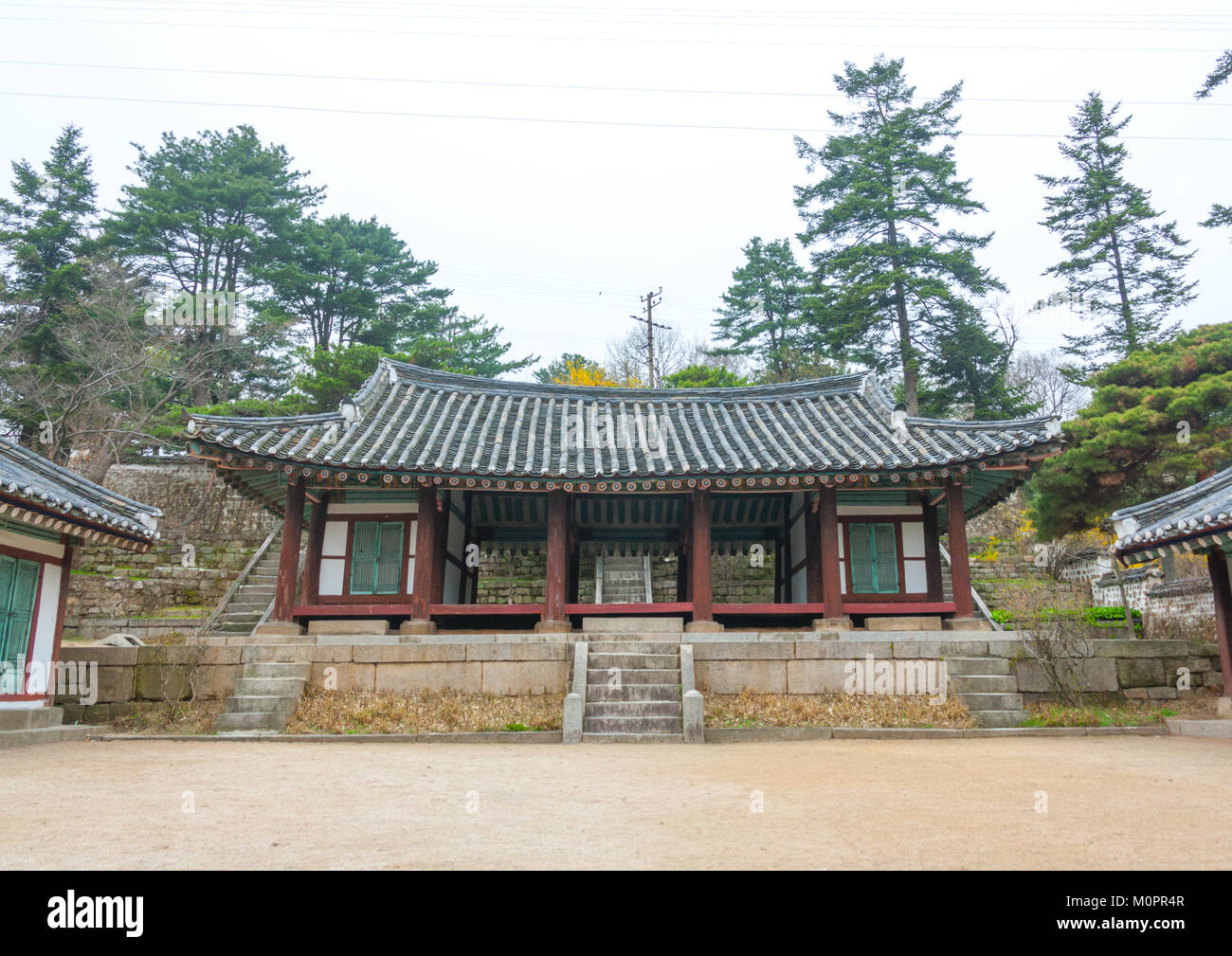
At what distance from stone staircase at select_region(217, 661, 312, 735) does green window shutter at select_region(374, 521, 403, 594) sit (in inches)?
107

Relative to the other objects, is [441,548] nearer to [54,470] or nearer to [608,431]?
[608,431]

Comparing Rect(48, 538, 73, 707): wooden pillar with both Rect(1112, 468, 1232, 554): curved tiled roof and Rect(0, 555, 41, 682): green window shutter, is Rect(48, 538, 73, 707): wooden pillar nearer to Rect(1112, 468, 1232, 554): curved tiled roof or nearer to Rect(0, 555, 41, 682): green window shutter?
Rect(0, 555, 41, 682): green window shutter

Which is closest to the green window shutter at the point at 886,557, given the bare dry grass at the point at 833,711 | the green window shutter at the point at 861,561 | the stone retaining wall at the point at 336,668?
the green window shutter at the point at 861,561

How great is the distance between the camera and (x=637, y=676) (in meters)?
A: 12.3

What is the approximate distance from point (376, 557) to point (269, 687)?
3.67 meters

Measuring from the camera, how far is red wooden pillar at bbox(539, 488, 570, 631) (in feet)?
46.6

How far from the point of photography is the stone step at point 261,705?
38.2 ft

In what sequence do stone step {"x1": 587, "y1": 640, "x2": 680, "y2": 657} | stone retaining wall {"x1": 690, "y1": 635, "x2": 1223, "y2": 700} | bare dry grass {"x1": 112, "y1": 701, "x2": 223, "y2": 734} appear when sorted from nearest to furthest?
1. bare dry grass {"x1": 112, "y1": 701, "x2": 223, "y2": 734}
2. stone retaining wall {"x1": 690, "y1": 635, "x2": 1223, "y2": 700}
3. stone step {"x1": 587, "y1": 640, "x2": 680, "y2": 657}

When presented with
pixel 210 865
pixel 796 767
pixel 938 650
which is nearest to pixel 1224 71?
pixel 938 650

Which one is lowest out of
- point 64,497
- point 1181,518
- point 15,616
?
point 15,616

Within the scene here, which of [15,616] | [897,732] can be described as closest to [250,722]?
[15,616]

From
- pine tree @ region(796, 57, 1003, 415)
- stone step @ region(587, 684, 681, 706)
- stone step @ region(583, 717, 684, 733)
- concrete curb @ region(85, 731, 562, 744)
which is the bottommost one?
concrete curb @ region(85, 731, 562, 744)

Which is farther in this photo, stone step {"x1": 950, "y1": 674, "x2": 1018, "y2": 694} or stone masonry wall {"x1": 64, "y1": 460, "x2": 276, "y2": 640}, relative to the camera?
stone masonry wall {"x1": 64, "y1": 460, "x2": 276, "y2": 640}

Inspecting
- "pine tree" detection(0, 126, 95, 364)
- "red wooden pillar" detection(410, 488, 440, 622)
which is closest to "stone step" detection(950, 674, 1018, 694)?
"red wooden pillar" detection(410, 488, 440, 622)
